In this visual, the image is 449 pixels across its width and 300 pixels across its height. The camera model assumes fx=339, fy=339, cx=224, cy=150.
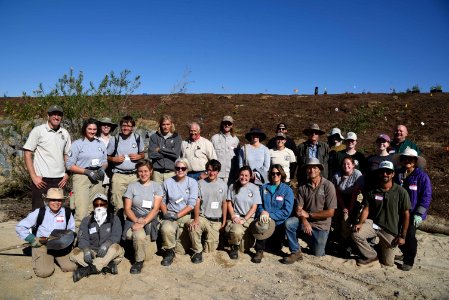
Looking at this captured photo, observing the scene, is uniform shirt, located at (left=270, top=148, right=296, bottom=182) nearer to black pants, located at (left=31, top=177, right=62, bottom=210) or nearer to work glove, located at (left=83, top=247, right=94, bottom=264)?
work glove, located at (left=83, top=247, right=94, bottom=264)

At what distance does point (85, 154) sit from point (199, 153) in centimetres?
192

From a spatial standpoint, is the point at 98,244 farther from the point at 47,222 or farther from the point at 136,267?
the point at 47,222

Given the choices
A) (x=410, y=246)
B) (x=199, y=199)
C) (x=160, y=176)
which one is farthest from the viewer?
(x=160, y=176)

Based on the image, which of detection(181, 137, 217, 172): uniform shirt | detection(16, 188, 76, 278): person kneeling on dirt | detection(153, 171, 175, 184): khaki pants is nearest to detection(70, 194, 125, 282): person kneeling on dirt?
detection(16, 188, 76, 278): person kneeling on dirt

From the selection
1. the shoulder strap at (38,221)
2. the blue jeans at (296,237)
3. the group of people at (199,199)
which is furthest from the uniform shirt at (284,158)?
the shoulder strap at (38,221)

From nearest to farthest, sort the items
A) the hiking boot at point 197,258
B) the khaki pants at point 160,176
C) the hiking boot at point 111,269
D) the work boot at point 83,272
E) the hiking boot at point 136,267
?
the work boot at point 83,272 → the hiking boot at point 111,269 → the hiking boot at point 136,267 → the hiking boot at point 197,258 → the khaki pants at point 160,176

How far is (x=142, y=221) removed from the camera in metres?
5.22

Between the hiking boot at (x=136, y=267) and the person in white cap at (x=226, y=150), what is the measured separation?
2164 mm

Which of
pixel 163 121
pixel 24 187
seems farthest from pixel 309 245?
pixel 24 187

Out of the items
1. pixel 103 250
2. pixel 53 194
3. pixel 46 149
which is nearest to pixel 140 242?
pixel 103 250

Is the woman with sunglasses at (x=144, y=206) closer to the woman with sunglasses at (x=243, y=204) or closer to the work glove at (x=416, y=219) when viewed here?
the woman with sunglasses at (x=243, y=204)

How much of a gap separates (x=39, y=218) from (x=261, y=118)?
52.4 feet

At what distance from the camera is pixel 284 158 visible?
21.0ft

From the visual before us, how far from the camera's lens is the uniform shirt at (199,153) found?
617 cm
